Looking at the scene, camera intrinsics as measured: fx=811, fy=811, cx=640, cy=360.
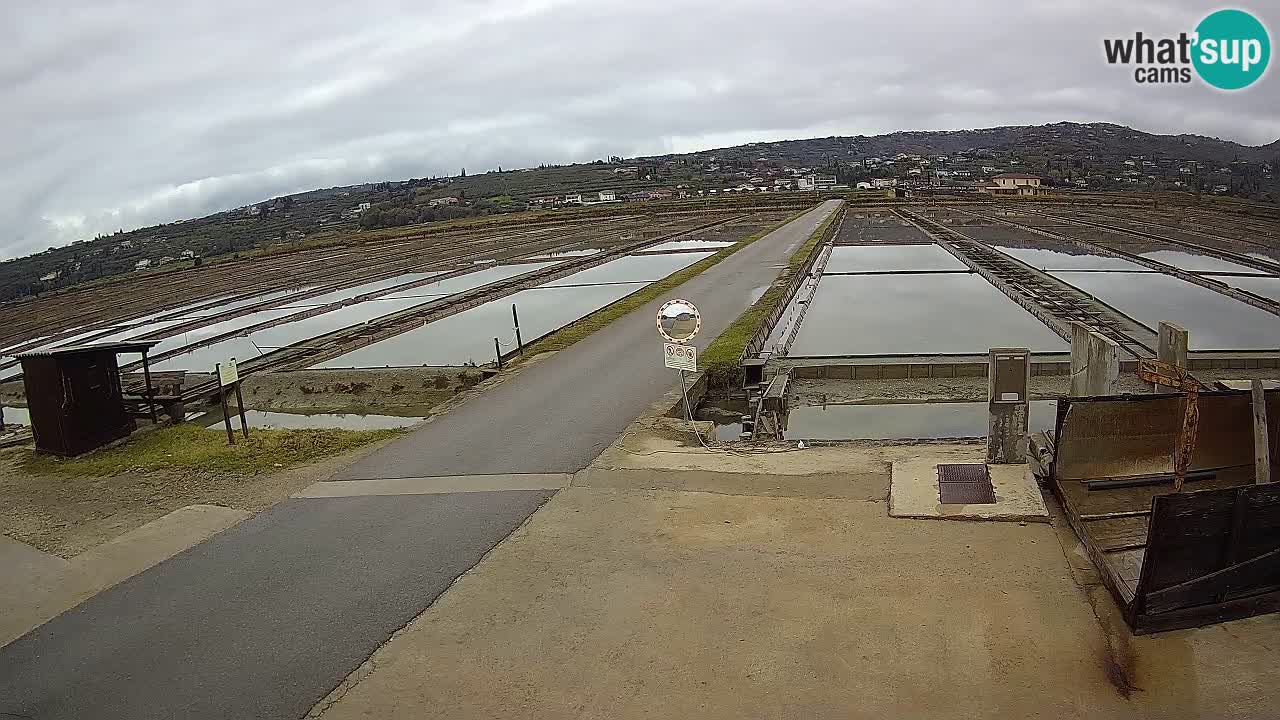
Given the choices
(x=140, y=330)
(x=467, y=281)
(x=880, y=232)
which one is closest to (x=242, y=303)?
(x=140, y=330)

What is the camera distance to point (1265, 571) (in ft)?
16.9

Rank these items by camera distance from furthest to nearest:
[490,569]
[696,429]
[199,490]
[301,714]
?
[696,429] < [199,490] < [490,569] < [301,714]

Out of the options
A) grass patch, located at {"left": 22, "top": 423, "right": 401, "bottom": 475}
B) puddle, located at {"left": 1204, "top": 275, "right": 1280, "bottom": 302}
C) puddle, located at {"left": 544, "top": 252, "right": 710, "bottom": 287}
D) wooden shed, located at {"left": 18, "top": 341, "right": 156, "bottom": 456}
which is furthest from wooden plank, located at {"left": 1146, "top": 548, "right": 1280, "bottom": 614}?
puddle, located at {"left": 544, "top": 252, "right": 710, "bottom": 287}

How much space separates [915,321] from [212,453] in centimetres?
1444

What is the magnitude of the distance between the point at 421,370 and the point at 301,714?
38.0 ft

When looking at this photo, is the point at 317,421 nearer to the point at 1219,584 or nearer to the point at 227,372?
the point at 227,372

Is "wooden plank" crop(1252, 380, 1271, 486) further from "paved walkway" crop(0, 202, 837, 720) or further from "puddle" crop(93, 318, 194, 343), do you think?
"puddle" crop(93, 318, 194, 343)

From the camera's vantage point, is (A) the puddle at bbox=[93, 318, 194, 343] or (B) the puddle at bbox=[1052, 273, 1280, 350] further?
(A) the puddle at bbox=[93, 318, 194, 343]

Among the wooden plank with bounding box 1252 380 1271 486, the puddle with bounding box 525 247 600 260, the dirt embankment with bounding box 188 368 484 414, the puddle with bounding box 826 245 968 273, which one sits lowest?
the dirt embankment with bounding box 188 368 484 414

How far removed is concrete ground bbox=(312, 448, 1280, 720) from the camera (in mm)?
4453

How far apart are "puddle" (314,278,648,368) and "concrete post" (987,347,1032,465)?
10.9 m

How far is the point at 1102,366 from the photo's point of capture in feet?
25.0

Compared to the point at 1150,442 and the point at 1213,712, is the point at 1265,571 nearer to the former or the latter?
the point at 1213,712

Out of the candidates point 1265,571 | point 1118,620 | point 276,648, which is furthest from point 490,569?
point 1265,571
